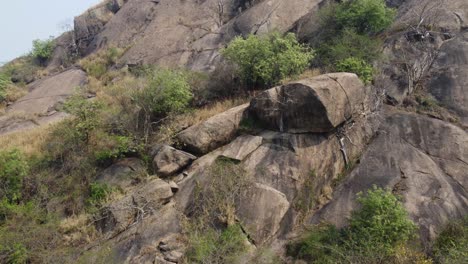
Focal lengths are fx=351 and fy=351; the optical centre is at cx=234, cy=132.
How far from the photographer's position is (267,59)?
14.5m

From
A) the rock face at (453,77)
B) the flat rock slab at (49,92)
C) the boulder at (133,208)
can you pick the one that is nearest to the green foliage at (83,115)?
the boulder at (133,208)

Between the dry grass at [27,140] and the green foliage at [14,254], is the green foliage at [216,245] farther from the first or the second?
the dry grass at [27,140]

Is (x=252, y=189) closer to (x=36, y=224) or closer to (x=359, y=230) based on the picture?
(x=359, y=230)

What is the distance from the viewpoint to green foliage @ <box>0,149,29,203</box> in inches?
466

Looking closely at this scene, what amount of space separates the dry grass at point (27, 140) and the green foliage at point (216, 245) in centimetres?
851

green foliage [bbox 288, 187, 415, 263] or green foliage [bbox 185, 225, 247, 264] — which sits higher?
green foliage [bbox 185, 225, 247, 264]

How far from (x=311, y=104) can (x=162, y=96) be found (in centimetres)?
572

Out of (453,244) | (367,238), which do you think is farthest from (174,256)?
(453,244)

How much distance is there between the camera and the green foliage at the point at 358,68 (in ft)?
44.9

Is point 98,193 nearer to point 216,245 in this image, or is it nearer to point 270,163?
point 216,245

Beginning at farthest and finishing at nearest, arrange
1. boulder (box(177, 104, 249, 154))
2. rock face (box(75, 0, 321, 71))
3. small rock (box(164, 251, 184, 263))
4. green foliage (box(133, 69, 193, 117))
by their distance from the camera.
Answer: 1. rock face (box(75, 0, 321, 71))
2. green foliage (box(133, 69, 193, 117))
3. boulder (box(177, 104, 249, 154))
4. small rock (box(164, 251, 184, 263))

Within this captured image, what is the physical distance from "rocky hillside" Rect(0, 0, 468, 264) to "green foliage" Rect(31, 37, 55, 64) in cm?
1399

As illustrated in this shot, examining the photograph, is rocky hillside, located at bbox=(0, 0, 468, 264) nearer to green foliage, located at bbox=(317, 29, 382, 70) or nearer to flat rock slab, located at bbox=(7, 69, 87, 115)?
green foliage, located at bbox=(317, 29, 382, 70)

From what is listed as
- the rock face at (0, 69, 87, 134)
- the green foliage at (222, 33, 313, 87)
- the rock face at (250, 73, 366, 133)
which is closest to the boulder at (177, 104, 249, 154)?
the rock face at (250, 73, 366, 133)
